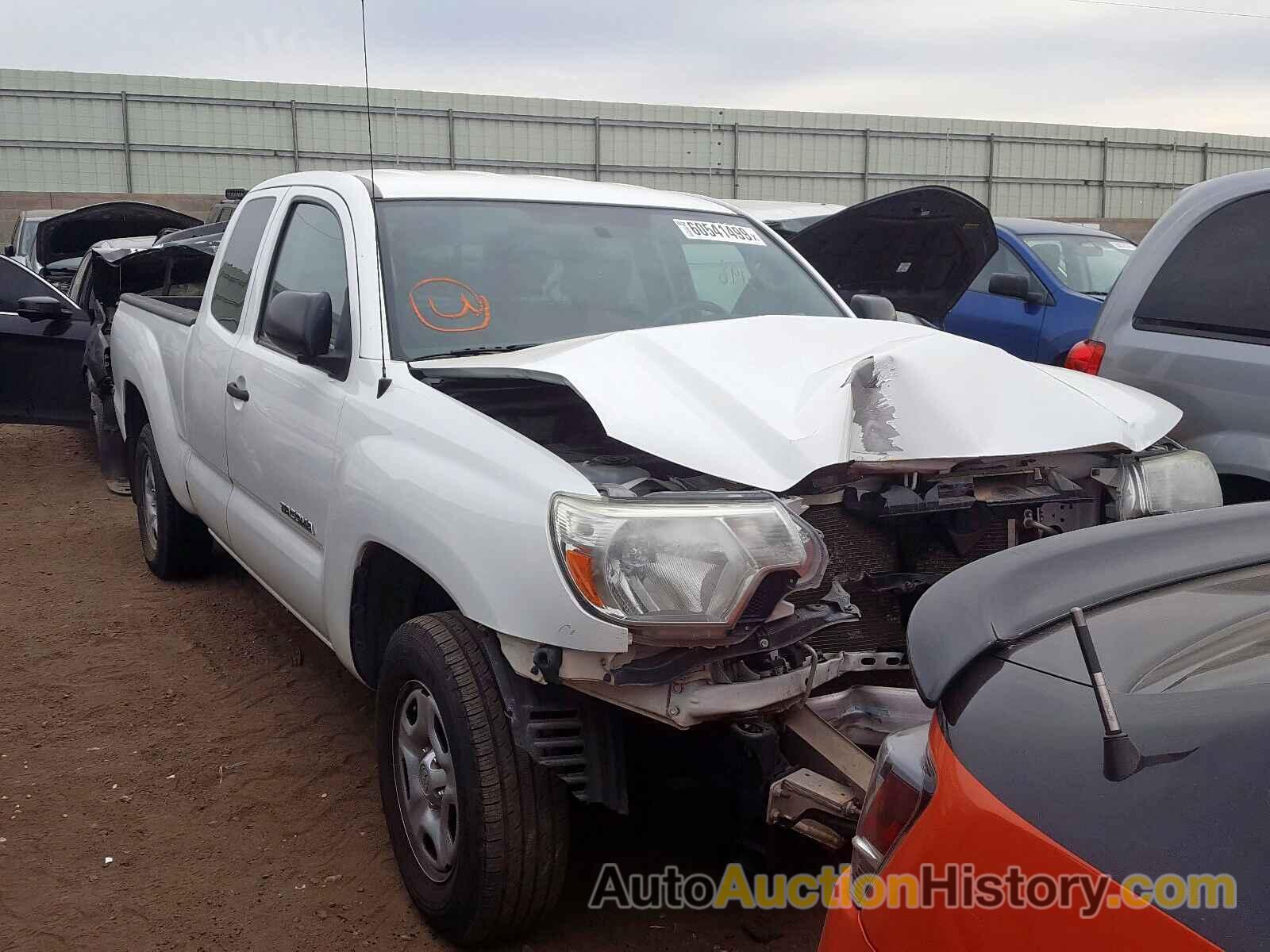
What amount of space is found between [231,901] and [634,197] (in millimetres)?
2645

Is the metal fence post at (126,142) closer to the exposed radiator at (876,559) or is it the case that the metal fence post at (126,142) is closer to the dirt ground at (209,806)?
the dirt ground at (209,806)

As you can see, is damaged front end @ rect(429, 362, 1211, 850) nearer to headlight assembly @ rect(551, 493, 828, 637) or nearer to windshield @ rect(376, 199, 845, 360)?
headlight assembly @ rect(551, 493, 828, 637)

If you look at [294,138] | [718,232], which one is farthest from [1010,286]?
[294,138]

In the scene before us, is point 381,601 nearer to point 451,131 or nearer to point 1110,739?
point 1110,739

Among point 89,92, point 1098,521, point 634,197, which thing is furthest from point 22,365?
point 89,92

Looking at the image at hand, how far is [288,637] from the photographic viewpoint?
16.8ft

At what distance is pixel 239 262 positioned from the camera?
4738 millimetres

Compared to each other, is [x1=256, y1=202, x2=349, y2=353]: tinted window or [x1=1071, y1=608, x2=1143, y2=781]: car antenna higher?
[x1=256, y1=202, x2=349, y2=353]: tinted window

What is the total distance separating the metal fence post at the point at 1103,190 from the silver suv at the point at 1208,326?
24203 mm

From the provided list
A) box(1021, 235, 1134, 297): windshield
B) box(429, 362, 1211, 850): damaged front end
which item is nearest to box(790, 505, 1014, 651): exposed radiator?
box(429, 362, 1211, 850): damaged front end

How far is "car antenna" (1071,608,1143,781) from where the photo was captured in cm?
126

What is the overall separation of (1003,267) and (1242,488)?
18.4 ft

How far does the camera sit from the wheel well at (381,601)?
10.3 ft

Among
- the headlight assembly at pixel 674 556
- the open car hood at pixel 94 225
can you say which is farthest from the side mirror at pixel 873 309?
the open car hood at pixel 94 225
